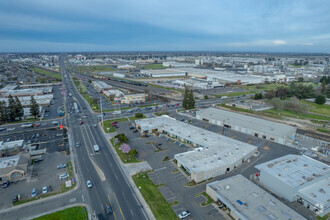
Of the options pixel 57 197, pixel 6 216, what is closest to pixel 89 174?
pixel 57 197

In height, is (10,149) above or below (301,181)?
below

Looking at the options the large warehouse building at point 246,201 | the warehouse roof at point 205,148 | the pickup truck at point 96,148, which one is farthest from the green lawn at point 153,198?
the pickup truck at point 96,148

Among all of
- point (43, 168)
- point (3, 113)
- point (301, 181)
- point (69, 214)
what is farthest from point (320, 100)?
point (3, 113)

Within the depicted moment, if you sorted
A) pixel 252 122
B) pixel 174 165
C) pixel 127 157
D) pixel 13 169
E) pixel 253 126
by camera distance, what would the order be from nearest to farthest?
pixel 13 169, pixel 174 165, pixel 127 157, pixel 253 126, pixel 252 122

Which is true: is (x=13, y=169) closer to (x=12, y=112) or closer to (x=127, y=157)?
(x=127, y=157)

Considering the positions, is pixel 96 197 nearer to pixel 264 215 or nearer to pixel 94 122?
pixel 264 215

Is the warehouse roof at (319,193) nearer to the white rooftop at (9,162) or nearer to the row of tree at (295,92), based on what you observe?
the white rooftop at (9,162)

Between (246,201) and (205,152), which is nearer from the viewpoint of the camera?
(246,201)

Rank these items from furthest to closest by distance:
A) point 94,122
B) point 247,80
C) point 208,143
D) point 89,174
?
point 247,80, point 94,122, point 208,143, point 89,174
